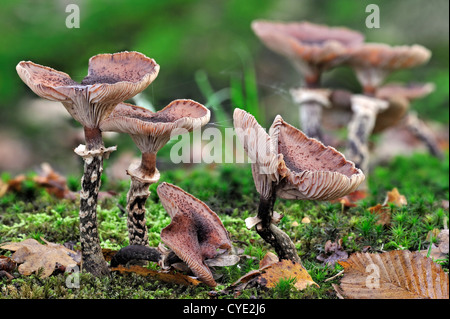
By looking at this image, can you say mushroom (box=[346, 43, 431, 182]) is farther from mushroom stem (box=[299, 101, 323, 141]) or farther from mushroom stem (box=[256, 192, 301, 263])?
mushroom stem (box=[256, 192, 301, 263])

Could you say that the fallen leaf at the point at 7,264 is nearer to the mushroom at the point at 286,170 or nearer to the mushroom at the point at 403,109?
the mushroom at the point at 286,170

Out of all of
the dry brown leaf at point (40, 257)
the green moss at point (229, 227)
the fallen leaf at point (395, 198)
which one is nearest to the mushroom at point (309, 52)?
the green moss at point (229, 227)

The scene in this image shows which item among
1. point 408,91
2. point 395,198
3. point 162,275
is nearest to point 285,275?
point 162,275

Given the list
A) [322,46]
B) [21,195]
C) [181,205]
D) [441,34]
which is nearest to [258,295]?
[181,205]

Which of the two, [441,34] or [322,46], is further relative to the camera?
[441,34]

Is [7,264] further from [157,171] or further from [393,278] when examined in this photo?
[393,278]

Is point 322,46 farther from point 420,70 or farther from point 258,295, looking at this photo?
point 420,70

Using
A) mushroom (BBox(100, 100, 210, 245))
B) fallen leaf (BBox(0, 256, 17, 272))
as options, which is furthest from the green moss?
mushroom (BBox(100, 100, 210, 245))
